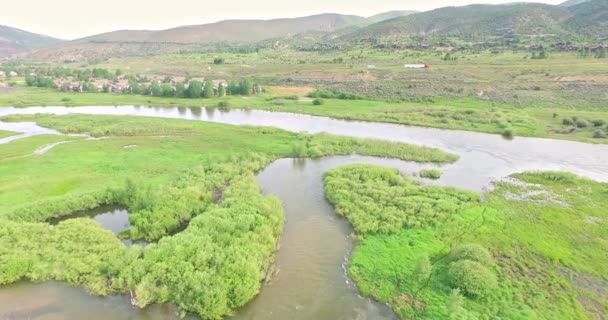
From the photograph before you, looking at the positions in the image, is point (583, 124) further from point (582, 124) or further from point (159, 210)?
point (159, 210)

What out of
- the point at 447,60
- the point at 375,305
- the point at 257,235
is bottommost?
the point at 375,305

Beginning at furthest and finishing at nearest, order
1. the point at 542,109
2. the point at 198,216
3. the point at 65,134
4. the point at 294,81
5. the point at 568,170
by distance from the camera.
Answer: the point at 294,81 → the point at 542,109 → the point at 65,134 → the point at 568,170 → the point at 198,216

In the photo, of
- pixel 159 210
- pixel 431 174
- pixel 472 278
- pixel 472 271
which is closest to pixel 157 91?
pixel 159 210

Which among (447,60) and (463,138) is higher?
(447,60)

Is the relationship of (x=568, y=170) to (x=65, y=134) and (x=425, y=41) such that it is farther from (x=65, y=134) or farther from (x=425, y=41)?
(x=425, y=41)

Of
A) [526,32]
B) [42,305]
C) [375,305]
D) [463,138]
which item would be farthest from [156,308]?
[526,32]

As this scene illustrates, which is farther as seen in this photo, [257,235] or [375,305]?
[257,235]

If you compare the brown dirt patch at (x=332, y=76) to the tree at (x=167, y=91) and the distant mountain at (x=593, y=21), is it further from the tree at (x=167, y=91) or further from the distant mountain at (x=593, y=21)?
the distant mountain at (x=593, y=21)
